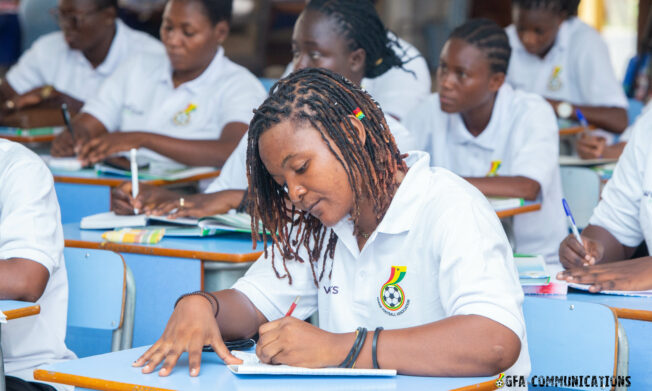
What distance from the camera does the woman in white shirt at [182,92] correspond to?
12.3ft

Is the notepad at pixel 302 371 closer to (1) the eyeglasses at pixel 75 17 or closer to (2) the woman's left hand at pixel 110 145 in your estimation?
(2) the woman's left hand at pixel 110 145

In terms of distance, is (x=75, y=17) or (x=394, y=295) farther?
(x=75, y=17)

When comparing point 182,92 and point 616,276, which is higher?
point 182,92

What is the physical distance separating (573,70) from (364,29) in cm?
204

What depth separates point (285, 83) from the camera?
1.63 metres

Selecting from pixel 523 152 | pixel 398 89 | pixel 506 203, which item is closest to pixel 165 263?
pixel 506 203

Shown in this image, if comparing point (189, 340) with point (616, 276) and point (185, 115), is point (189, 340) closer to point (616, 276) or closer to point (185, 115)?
point (616, 276)

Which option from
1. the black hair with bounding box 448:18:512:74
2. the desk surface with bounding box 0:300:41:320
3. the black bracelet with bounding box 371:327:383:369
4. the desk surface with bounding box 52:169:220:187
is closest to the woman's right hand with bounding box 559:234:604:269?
the black bracelet with bounding box 371:327:383:369

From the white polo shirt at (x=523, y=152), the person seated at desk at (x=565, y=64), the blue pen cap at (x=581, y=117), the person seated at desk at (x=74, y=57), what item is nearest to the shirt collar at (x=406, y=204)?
the white polo shirt at (x=523, y=152)

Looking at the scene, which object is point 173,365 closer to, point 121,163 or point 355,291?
point 355,291

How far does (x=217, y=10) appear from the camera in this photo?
12.7 ft

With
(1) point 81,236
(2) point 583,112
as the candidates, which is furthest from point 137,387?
(2) point 583,112

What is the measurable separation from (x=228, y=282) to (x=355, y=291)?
2.91 ft

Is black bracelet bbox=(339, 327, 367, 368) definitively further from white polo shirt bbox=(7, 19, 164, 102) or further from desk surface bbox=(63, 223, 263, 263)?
white polo shirt bbox=(7, 19, 164, 102)
